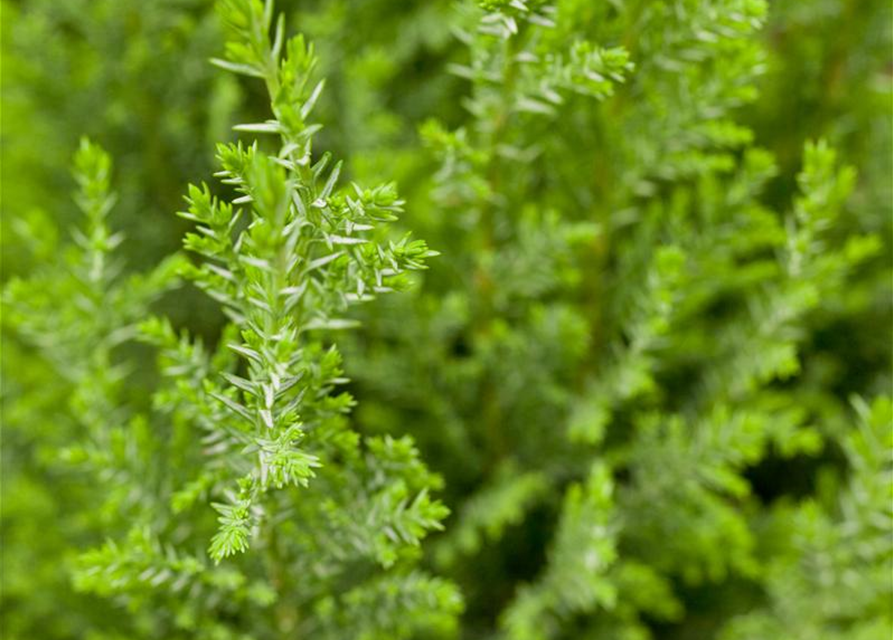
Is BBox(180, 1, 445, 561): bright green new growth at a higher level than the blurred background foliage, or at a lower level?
higher

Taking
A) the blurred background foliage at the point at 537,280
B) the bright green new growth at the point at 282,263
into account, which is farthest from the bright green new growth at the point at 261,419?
the blurred background foliage at the point at 537,280

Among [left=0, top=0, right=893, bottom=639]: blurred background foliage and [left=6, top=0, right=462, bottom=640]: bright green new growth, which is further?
[left=0, top=0, right=893, bottom=639]: blurred background foliage

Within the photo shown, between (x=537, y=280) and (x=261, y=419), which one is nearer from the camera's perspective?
(x=261, y=419)

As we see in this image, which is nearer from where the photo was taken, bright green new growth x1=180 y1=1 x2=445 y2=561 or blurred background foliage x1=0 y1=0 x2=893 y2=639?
bright green new growth x1=180 y1=1 x2=445 y2=561

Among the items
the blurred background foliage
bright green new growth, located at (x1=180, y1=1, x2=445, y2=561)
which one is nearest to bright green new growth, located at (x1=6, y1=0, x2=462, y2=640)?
bright green new growth, located at (x1=180, y1=1, x2=445, y2=561)

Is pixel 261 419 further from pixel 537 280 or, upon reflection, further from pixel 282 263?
pixel 537 280

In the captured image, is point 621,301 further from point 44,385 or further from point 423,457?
point 44,385

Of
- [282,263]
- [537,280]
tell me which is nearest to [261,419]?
[282,263]

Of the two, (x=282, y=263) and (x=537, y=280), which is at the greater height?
(x=282, y=263)

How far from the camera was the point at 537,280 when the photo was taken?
0.77 metres

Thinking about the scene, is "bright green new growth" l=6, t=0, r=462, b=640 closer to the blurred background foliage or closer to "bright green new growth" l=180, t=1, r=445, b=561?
"bright green new growth" l=180, t=1, r=445, b=561

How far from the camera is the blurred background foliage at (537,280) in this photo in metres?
0.75

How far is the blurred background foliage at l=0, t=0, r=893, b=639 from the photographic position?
75cm

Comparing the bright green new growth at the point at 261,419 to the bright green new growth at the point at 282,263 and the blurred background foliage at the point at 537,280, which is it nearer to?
the bright green new growth at the point at 282,263
